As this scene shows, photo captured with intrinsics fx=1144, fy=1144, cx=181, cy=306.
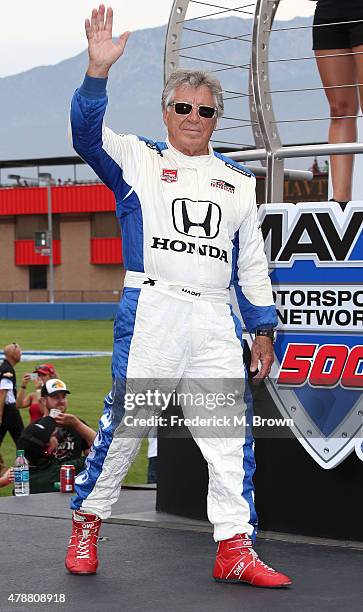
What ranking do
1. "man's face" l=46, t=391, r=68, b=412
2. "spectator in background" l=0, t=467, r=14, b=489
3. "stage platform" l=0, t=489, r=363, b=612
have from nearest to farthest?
"stage platform" l=0, t=489, r=363, b=612, "spectator in background" l=0, t=467, r=14, b=489, "man's face" l=46, t=391, r=68, b=412

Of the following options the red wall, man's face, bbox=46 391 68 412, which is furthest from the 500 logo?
the red wall

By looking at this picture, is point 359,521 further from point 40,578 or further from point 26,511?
point 26,511

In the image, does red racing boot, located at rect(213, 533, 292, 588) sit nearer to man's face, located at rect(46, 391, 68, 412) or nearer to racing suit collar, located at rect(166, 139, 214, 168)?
racing suit collar, located at rect(166, 139, 214, 168)

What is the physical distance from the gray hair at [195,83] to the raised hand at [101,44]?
0.34 metres

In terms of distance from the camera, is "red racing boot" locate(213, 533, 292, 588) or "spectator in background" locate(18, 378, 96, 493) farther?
"spectator in background" locate(18, 378, 96, 493)

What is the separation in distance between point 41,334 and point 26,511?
107 feet

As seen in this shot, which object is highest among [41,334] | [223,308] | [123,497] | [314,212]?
[314,212]

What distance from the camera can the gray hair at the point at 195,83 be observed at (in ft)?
15.0

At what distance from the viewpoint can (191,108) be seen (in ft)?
14.9

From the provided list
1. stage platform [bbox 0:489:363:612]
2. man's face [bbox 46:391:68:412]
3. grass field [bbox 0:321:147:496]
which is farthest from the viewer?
grass field [bbox 0:321:147:496]

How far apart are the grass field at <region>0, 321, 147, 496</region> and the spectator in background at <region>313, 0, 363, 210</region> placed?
247 inches

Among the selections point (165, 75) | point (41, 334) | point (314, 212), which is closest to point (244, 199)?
point (314, 212)

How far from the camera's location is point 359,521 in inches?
203

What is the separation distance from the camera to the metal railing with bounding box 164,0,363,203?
5.54 m
